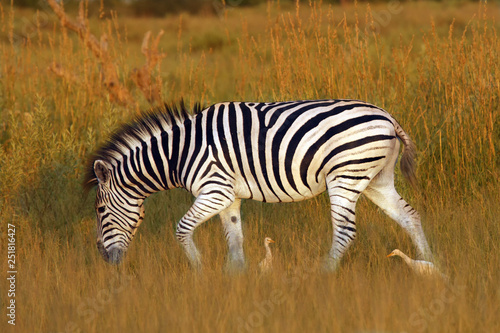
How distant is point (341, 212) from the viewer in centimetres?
421

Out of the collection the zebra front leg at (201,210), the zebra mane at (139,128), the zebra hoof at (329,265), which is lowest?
the zebra hoof at (329,265)

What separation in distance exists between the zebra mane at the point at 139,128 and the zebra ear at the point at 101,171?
14cm

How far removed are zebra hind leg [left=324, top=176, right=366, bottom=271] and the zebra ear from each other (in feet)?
5.63

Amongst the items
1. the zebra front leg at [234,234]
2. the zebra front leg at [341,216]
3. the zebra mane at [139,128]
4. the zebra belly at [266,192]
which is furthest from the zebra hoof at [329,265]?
the zebra mane at [139,128]

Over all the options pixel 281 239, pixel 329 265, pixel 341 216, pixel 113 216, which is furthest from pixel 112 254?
pixel 341 216

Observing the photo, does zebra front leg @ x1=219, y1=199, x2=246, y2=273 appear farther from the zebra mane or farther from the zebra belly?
the zebra mane

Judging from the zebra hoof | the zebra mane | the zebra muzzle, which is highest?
the zebra mane

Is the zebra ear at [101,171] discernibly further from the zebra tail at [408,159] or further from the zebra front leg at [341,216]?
the zebra tail at [408,159]

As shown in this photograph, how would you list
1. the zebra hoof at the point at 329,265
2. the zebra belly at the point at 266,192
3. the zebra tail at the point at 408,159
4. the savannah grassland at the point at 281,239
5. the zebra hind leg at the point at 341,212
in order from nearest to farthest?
the savannah grassland at the point at 281,239 < the zebra hoof at the point at 329,265 < the zebra hind leg at the point at 341,212 < the zebra belly at the point at 266,192 < the zebra tail at the point at 408,159

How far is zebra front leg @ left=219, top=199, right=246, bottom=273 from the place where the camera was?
446 centimetres

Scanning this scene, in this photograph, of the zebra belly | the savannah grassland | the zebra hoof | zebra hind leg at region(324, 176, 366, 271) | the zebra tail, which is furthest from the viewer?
the zebra tail

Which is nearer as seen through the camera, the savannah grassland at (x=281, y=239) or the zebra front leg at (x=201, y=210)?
the savannah grassland at (x=281, y=239)

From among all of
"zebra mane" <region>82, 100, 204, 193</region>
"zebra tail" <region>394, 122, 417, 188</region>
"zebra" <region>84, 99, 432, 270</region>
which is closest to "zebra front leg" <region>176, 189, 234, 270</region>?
"zebra" <region>84, 99, 432, 270</region>

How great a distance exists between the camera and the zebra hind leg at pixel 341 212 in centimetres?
416
